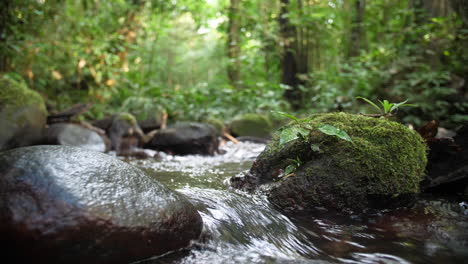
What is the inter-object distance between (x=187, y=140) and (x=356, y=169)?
4.25 meters

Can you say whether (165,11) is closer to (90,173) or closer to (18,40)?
(18,40)

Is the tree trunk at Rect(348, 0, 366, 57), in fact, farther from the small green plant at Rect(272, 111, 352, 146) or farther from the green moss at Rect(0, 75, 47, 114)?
the green moss at Rect(0, 75, 47, 114)

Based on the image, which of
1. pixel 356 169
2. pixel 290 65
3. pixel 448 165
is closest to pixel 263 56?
pixel 290 65

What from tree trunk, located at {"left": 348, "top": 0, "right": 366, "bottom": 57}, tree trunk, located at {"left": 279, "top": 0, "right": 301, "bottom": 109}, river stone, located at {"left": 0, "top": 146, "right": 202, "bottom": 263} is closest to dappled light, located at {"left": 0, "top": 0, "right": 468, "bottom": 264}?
river stone, located at {"left": 0, "top": 146, "right": 202, "bottom": 263}

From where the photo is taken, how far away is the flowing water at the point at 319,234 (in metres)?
1.85

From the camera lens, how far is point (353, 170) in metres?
2.62

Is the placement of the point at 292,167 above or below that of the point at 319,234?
above

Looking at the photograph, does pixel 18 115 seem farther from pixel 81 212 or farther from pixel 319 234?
pixel 319 234

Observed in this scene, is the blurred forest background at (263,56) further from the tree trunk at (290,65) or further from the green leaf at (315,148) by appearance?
the green leaf at (315,148)

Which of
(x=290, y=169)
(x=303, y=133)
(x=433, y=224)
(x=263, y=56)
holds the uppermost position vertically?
(x=263, y=56)

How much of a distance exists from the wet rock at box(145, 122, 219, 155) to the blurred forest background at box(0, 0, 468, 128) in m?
1.76

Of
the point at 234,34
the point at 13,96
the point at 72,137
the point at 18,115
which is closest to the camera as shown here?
the point at 18,115

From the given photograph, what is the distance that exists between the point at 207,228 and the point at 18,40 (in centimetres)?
679

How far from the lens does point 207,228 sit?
6.93ft
